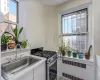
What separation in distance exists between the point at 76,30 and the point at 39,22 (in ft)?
3.79

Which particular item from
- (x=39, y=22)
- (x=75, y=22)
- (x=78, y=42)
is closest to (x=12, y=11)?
(x=39, y=22)

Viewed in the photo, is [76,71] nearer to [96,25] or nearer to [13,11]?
[96,25]

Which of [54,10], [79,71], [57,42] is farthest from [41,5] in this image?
[79,71]

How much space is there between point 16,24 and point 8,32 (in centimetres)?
36

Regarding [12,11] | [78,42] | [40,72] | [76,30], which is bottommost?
[40,72]

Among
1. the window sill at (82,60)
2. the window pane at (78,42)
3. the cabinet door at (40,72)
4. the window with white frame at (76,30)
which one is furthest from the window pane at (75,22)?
the cabinet door at (40,72)

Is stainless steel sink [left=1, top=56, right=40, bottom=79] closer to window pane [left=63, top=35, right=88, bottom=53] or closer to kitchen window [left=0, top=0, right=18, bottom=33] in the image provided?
kitchen window [left=0, top=0, right=18, bottom=33]

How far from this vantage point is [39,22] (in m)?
2.81

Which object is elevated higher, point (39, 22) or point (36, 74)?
point (39, 22)

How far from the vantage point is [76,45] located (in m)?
2.71

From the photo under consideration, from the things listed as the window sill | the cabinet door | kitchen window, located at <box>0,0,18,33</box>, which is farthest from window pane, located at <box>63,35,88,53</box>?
kitchen window, located at <box>0,0,18,33</box>

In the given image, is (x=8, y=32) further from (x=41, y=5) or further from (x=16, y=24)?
(x=41, y=5)

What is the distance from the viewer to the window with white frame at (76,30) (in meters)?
2.55

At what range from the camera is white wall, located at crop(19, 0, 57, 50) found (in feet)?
7.98
